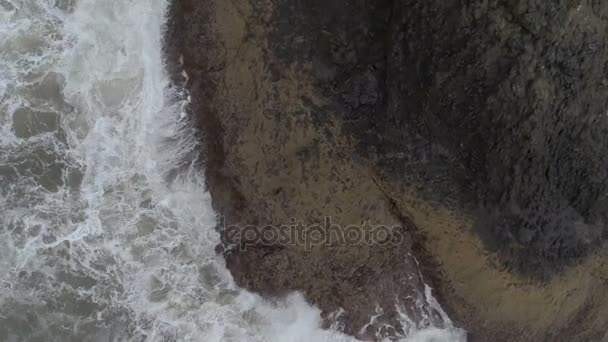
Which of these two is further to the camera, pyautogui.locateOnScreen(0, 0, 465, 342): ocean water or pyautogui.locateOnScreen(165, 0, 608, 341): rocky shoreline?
pyautogui.locateOnScreen(0, 0, 465, 342): ocean water

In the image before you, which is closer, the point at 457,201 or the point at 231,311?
the point at 457,201

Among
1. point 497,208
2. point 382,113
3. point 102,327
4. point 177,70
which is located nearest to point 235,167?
point 177,70

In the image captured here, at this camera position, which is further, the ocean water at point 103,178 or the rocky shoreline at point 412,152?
the ocean water at point 103,178

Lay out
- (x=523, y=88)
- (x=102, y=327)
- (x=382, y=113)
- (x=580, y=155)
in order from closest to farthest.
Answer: (x=523, y=88)
(x=580, y=155)
(x=382, y=113)
(x=102, y=327)

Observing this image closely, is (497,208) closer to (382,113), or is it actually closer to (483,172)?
(483,172)
